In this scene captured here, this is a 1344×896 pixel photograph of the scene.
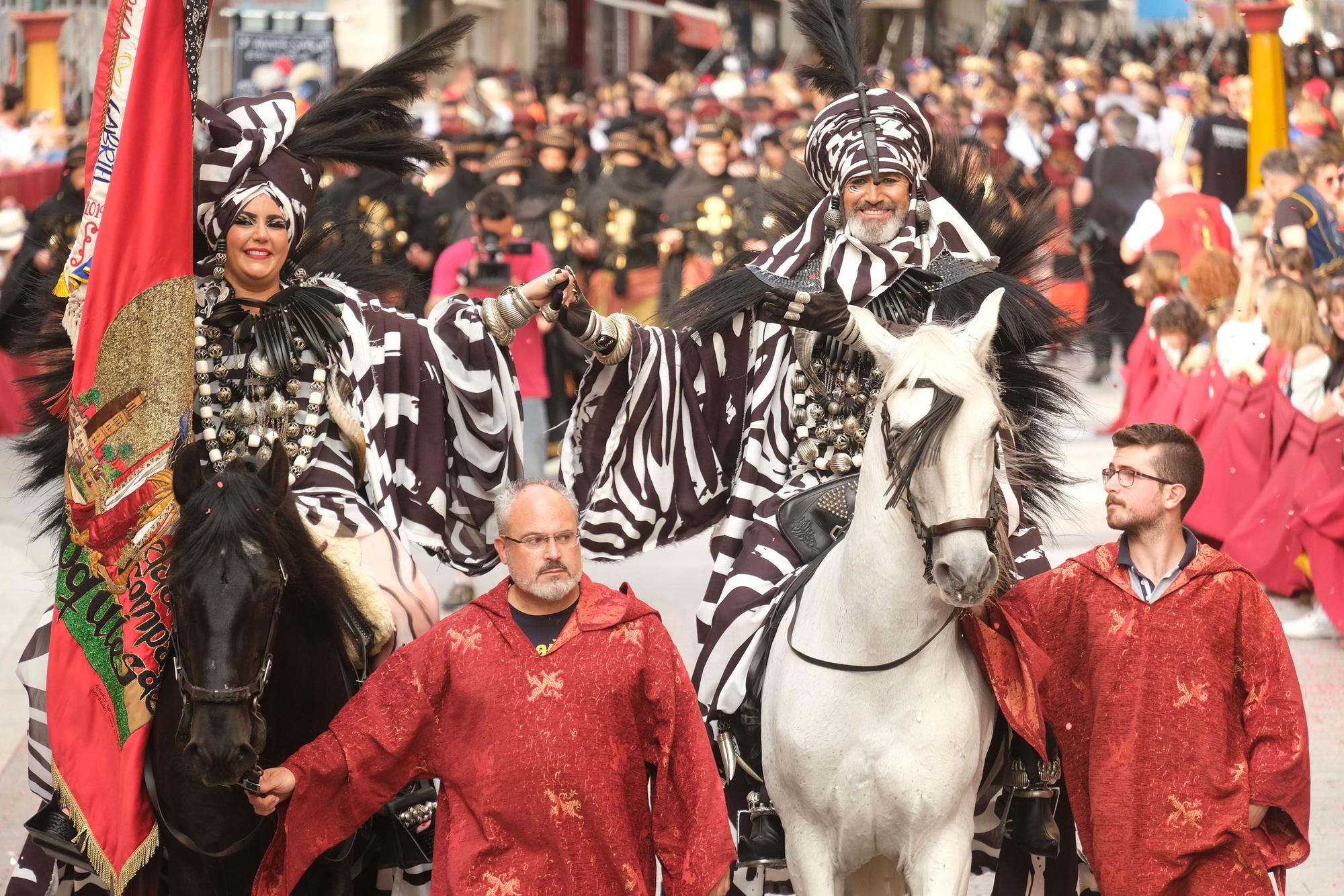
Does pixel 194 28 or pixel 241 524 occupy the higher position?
pixel 194 28

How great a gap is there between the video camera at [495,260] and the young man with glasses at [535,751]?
22.9ft

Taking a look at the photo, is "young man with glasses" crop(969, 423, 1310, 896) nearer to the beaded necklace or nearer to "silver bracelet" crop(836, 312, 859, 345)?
"silver bracelet" crop(836, 312, 859, 345)

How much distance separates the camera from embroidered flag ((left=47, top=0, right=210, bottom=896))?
4590 millimetres

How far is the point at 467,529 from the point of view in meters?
5.95

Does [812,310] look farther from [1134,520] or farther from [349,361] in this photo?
[349,361]

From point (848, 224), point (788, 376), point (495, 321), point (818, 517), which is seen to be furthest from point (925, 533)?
point (495, 321)

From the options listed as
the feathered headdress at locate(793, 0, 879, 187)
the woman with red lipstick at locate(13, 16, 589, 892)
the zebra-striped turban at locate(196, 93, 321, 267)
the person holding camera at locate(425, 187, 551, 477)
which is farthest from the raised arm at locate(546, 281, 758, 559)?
the person holding camera at locate(425, 187, 551, 477)

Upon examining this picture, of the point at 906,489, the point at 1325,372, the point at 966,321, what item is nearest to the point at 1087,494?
the point at 1325,372

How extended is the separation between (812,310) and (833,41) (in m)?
1.51

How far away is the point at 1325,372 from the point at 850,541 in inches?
249

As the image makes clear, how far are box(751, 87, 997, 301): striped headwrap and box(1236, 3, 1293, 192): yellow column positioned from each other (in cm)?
1080

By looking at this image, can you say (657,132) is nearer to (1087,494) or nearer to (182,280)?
(1087,494)

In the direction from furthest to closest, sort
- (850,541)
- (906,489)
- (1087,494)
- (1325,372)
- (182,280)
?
(1087,494), (1325,372), (182,280), (850,541), (906,489)

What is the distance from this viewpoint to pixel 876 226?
5523 millimetres
